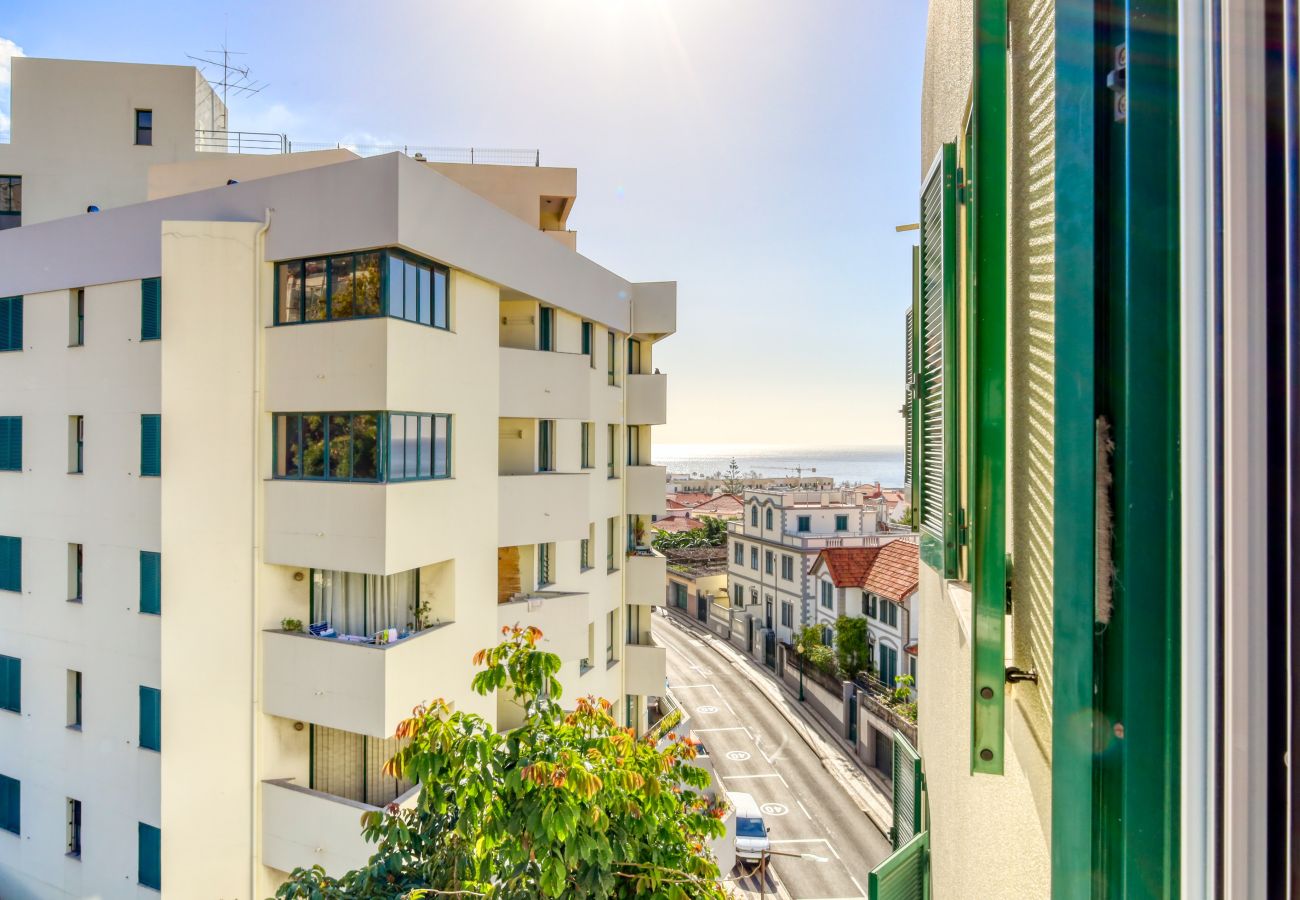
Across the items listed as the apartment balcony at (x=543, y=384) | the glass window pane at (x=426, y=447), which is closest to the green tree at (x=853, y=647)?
the apartment balcony at (x=543, y=384)

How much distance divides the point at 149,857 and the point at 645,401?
1358 centimetres

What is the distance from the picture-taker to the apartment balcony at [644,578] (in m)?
17.0

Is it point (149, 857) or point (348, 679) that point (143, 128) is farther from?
point (149, 857)

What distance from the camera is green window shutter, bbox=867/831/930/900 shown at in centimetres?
399

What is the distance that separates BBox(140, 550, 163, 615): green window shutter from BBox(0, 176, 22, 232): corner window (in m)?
10.6

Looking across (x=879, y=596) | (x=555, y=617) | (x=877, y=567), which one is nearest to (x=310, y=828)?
(x=555, y=617)

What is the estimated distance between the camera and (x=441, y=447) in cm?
1031

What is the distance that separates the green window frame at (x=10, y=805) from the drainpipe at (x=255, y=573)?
737 centimetres

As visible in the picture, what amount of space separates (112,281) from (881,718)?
1007 inches

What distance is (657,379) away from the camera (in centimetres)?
1744

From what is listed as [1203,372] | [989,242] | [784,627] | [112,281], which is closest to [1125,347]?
[1203,372]

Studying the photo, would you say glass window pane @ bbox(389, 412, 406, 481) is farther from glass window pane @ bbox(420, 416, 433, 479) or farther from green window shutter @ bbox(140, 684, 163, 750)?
green window shutter @ bbox(140, 684, 163, 750)

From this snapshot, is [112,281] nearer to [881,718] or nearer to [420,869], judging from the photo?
[420,869]

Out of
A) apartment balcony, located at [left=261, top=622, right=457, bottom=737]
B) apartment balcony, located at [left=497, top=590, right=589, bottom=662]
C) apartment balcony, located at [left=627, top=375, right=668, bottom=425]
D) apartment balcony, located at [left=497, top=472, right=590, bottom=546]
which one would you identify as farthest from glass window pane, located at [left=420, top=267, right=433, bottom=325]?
apartment balcony, located at [left=627, top=375, right=668, bottom=425]
